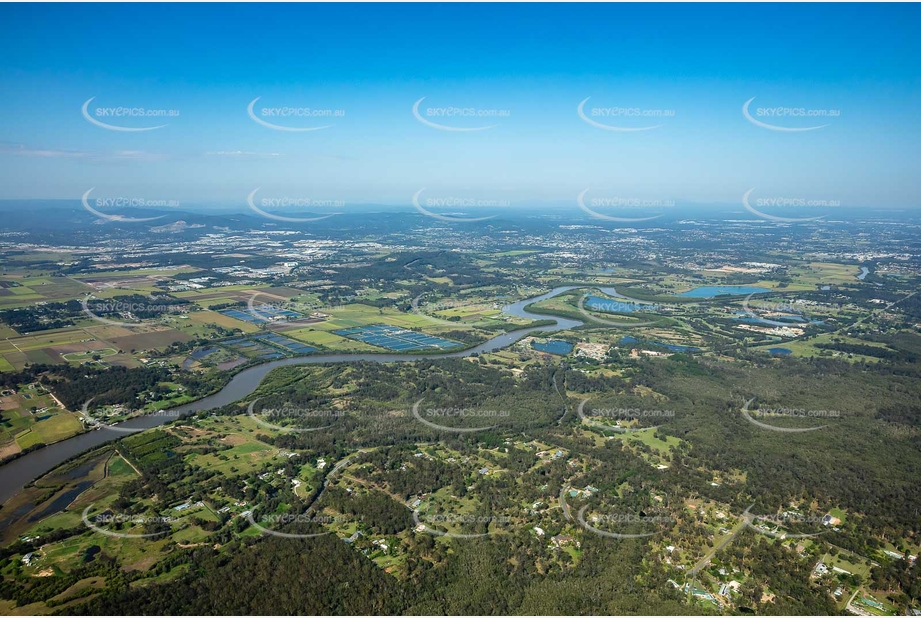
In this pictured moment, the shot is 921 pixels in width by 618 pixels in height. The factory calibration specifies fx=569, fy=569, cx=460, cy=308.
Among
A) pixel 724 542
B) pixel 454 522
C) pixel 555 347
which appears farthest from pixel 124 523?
pixel 555 347

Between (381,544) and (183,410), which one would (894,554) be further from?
(183,410)

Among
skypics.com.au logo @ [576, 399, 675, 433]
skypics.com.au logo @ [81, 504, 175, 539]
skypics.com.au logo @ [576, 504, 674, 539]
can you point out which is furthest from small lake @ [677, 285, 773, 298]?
skypics.com.au logo @ [81, 504, 175, 539]

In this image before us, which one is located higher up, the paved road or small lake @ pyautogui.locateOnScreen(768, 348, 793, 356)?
small lake @ pyautogui.locateOnScreen(768, 348, 793, 356)

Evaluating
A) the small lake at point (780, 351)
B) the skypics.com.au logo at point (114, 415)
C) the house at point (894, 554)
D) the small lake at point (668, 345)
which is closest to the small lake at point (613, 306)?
the small lake at point (668, 345)

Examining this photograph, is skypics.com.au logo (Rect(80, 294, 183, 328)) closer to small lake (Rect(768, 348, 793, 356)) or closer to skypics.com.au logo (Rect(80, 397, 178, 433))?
skypics.com.au logo (Rect(80, 397, 178, 433))

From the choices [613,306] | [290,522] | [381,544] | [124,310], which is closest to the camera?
[381,544]

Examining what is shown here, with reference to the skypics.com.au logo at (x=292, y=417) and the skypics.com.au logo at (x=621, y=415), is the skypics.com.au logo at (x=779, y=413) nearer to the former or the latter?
the skypics.com.au logo at (x=621, y=415)

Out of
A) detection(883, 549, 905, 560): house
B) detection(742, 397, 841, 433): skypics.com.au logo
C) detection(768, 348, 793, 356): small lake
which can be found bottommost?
detection(883, 549, 905, 560): house
